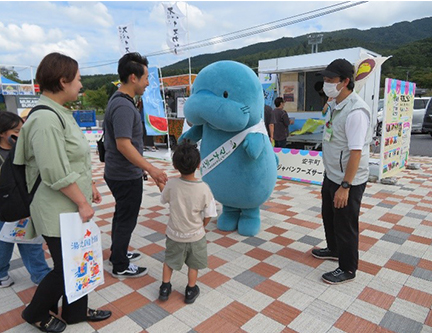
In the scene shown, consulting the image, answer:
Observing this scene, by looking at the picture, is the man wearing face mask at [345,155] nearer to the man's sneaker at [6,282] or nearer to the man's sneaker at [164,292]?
the man's sneaker at [164,292]

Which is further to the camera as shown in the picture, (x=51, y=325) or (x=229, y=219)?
(x=229, y=219)

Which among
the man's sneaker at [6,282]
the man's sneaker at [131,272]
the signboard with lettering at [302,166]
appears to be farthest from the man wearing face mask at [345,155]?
the signboard with lettering at [302,166]

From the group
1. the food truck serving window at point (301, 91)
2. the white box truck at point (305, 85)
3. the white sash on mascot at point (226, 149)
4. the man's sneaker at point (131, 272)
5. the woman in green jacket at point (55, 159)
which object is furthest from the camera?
the food truck serving window at point (301, 91)

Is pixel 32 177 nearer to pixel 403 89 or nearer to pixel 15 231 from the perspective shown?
pixel 15 231

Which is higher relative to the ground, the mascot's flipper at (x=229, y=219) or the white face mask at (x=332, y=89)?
the white face mask at (x=332, y=89)

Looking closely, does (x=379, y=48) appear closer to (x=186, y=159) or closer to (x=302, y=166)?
(x=302, y=166)

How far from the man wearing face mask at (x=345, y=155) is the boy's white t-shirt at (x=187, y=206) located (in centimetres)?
96

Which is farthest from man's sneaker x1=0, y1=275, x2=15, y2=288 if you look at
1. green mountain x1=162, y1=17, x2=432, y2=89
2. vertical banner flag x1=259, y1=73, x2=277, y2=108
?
green mountain x1=162, y1=17, x2=432, y2=89

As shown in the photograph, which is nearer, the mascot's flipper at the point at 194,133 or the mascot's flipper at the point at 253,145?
the mascot's flipper at the point at 253,145

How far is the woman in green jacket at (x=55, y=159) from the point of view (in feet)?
4.63

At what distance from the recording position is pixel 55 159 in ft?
4.65

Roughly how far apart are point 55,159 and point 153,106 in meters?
6.50

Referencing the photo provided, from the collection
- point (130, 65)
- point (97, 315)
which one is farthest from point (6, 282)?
point (130, 65)

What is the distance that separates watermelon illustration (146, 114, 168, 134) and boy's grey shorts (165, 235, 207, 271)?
5.97 metres
